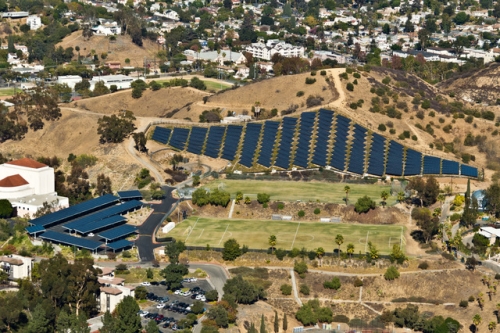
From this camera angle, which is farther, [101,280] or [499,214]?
[499,214]

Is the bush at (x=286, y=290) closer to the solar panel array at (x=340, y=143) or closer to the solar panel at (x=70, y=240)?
the solar panel at (x=70, y=240)

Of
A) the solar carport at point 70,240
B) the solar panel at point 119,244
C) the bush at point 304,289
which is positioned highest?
the bush at point 304,289

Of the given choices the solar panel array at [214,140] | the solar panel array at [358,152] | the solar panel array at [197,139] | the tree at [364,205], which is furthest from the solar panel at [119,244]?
the solar panel array at [358,152]

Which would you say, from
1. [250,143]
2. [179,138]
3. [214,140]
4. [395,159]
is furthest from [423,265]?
[179,138]

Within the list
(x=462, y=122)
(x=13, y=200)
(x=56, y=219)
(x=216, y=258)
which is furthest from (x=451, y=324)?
(x=462, y=122)

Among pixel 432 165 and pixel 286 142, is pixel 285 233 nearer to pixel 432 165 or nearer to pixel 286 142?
pixel 286 142

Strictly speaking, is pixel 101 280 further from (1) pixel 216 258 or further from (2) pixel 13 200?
(2) pixel 13 200
